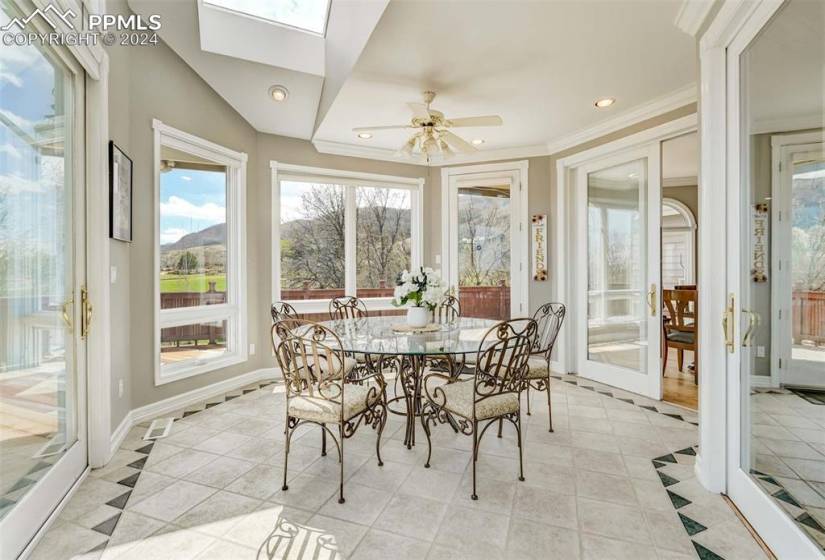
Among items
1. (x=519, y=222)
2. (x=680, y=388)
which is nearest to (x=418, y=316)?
(x=519, y=222)

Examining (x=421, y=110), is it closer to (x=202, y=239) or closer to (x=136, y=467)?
(x=202, y=239)

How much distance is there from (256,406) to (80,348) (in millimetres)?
1490

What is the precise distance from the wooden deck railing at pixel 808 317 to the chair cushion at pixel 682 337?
2989 millimetres

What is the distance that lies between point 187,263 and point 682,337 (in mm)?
5093

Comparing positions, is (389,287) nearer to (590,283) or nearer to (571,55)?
(590,283)

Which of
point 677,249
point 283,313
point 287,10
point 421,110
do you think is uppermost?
point 287,10

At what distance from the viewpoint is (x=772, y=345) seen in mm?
1723

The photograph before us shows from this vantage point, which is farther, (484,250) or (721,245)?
(484,250)

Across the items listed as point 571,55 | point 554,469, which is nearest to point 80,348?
point 554,469

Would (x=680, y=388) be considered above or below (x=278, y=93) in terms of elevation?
below

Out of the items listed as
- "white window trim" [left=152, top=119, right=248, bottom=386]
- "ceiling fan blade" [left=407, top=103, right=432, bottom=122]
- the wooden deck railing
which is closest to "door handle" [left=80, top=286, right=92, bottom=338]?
"white window trim" [left=152, top=119, right=248, bottom=386]

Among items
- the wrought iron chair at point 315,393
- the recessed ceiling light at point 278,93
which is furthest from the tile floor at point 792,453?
the recessed ceiling light at point 278,93

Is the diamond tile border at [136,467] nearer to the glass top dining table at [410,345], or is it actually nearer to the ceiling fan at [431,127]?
the glass top dining table at [410,345]

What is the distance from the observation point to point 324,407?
2104 mm
